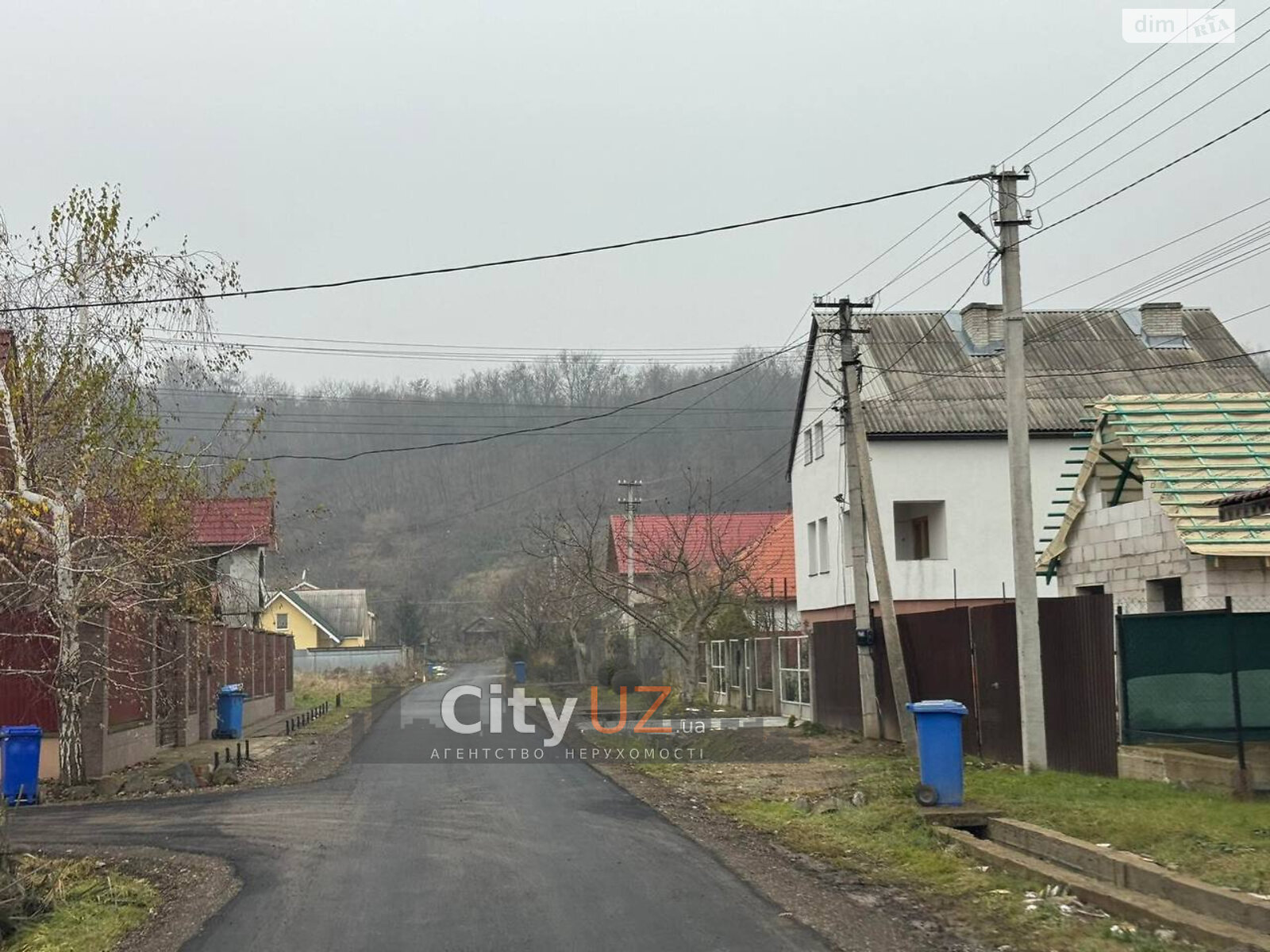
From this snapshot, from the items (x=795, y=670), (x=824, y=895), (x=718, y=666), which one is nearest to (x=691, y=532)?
(x=718, y=666)

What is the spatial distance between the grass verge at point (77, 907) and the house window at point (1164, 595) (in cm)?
1238

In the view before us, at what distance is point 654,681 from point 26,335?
30.7 meters

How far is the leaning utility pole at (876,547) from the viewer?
62.4 ft

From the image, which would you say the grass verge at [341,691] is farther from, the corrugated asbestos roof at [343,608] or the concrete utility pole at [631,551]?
the corrugated asbestos roof at [343,608]

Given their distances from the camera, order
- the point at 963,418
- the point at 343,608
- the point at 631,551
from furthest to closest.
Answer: the point at 343,608
the point at 631,551
the point at 963,418

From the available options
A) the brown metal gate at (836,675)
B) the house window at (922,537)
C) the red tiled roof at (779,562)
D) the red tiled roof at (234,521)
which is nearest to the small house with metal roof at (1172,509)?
the brown metal gate at (836,675)

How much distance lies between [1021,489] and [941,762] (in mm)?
4558

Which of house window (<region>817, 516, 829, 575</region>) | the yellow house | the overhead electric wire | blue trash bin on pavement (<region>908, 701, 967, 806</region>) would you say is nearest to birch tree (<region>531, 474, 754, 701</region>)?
house window (<region>817, 516, 829, 575</region>)

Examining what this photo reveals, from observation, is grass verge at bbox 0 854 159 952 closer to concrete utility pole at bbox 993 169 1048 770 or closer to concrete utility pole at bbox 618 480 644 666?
concrete utility pole at bbox 993 169 1048 770

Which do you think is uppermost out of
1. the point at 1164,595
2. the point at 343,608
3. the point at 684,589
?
the point at 343,608

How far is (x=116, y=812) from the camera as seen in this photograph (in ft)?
49.3

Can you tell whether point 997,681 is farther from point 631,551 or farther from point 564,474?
point 564,474

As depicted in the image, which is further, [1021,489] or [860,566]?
[860,566]

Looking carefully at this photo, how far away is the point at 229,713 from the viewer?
26984 mm
